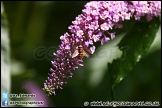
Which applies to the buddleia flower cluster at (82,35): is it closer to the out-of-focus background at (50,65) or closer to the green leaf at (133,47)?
the green leaf at (133,47)

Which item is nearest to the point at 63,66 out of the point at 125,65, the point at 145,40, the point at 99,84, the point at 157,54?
the point at 125,65

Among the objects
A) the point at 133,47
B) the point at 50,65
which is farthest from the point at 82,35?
the point at 50,65

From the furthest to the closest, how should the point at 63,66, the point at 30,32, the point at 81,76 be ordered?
the point at 30,32, the point at 81,76, the point at 63,66

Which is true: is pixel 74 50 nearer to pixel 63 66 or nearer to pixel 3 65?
pixel 63 66

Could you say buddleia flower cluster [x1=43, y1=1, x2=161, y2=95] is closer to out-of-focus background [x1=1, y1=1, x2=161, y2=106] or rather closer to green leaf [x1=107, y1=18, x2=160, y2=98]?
green leaf [x1=107, y1=18, x2=160, y2=98]

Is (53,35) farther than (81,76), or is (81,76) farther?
(53,35)

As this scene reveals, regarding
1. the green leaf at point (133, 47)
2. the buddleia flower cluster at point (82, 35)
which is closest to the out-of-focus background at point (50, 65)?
the green leaf at point (133, 47)

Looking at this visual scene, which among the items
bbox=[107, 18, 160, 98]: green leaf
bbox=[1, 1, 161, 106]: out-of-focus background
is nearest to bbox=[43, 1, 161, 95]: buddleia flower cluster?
bbox=[107, 18, 160, 98]: green leaf
